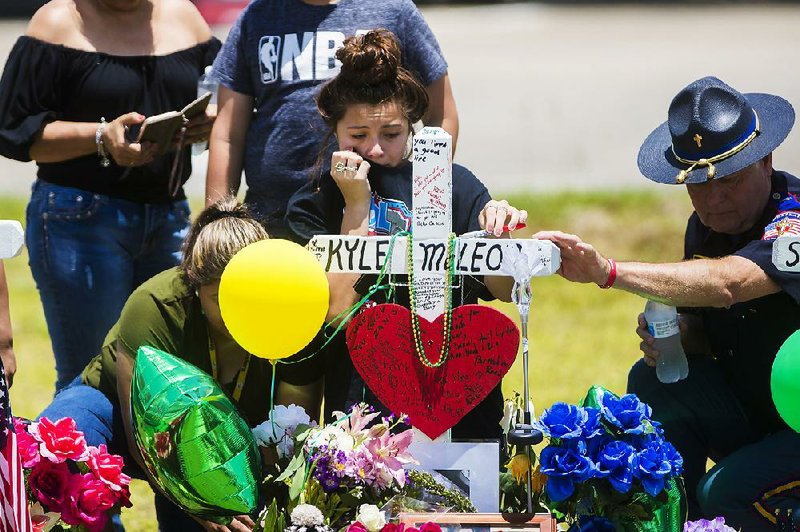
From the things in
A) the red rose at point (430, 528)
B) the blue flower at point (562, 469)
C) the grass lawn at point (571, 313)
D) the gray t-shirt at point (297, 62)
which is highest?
the gray t-shirt at point (297, 62)

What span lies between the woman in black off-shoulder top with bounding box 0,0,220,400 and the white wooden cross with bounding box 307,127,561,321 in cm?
120

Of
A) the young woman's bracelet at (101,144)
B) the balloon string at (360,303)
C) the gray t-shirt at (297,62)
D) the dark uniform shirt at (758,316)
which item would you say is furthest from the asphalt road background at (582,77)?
the balloon string at (360,303)

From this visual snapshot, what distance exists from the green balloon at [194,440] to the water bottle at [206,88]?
125 cm

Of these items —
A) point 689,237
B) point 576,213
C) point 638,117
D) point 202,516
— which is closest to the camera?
point 202,516

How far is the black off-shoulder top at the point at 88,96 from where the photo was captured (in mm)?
3861

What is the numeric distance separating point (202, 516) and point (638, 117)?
27.5 ft

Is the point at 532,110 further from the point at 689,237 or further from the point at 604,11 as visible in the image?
the point at 689,237

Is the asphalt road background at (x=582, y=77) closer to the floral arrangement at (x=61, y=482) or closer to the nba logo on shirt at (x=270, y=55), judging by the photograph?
→ the nba logo on shirt at (x=270, y=55)

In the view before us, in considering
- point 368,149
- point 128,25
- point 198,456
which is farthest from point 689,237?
point 128,25

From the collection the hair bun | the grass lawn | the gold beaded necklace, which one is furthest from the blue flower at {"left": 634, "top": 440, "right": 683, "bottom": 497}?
the grass lawn

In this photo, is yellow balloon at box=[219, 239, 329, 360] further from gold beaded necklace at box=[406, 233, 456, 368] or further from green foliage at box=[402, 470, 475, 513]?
green foliage at box=[402, 470, 475, 513]

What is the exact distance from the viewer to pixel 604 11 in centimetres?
1762

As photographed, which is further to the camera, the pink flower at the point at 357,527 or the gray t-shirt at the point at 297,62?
the gray t-shirt at the point at 297,62

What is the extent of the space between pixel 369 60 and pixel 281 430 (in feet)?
3.11
